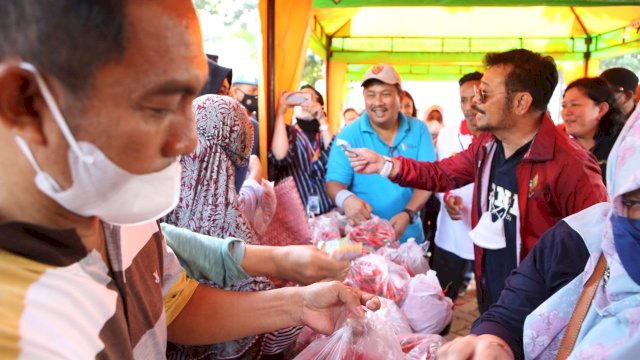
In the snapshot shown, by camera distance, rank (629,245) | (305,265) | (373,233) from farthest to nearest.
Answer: (373,233) < (305,265) < (629,245)

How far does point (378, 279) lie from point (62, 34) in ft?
5.58

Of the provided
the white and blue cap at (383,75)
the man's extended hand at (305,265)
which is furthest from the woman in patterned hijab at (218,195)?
the white and blue cap at (383,75)

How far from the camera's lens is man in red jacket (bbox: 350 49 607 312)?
2088 mm

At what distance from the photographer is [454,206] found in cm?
349

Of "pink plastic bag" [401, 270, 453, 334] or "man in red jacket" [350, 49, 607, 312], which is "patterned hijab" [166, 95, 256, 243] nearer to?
"pink plastic bag" [401, 270, 453, 334]

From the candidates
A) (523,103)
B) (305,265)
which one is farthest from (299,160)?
(305,265)

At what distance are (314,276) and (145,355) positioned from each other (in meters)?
0.62

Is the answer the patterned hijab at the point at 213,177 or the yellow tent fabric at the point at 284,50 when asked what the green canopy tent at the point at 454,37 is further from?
the patterned hijab at the point at 213,177

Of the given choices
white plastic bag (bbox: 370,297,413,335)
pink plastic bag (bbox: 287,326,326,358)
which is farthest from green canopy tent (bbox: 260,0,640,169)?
pink plastic bag (bbox: 287,326,326,358)

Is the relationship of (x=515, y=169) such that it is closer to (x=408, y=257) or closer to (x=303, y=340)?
(x=408, y=257)

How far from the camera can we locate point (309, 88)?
5.16m

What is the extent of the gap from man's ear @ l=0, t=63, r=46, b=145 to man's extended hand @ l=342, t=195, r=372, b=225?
2312 millimetres

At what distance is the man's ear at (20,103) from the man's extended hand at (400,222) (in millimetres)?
2468

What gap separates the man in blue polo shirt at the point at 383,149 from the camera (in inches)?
125
